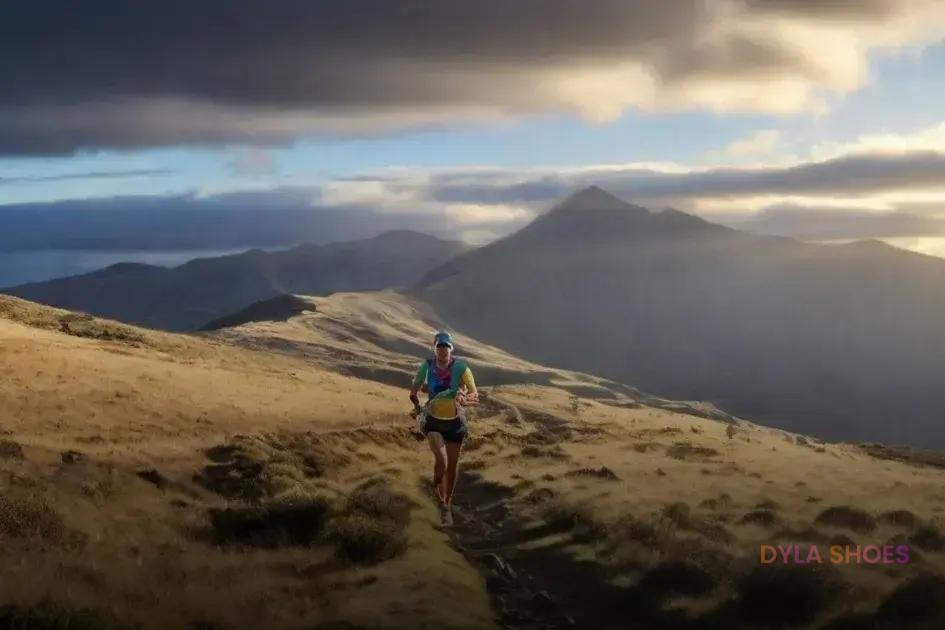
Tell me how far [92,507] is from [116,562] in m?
2.63

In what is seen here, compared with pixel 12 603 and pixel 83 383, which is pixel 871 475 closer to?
pixel 12 603

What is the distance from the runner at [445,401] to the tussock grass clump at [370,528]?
1259 mm

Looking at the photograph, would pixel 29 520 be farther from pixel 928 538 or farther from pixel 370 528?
pixel 928 538

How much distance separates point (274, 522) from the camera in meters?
14.2

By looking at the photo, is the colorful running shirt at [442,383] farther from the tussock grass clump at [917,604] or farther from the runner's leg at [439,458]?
the tussock grass clump at [917,604]

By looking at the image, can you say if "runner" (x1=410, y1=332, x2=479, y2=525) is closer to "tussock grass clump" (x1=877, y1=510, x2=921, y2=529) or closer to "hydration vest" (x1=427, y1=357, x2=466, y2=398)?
"hydration vest" (x1=427, y1=357, x2=466, y2=398)

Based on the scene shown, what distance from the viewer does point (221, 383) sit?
36094 millimetres

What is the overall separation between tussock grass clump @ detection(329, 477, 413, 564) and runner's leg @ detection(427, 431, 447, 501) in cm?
119

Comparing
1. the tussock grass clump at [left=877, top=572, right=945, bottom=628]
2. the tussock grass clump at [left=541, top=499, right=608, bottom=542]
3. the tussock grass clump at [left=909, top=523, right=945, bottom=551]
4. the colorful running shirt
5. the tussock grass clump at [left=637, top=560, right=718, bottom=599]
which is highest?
the colorful running shirt

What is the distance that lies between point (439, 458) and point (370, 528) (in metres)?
4.04

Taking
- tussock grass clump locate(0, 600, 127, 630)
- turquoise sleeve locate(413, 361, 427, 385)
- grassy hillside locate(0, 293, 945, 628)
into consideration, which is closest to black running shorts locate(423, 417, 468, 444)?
turquoise sleeve locate(413, 361, 427, 385)

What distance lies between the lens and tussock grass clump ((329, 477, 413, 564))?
1290 cm

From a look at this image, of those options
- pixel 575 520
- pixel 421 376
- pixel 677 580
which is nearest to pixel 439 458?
pixel 421 376

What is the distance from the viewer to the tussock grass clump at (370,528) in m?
12.9
